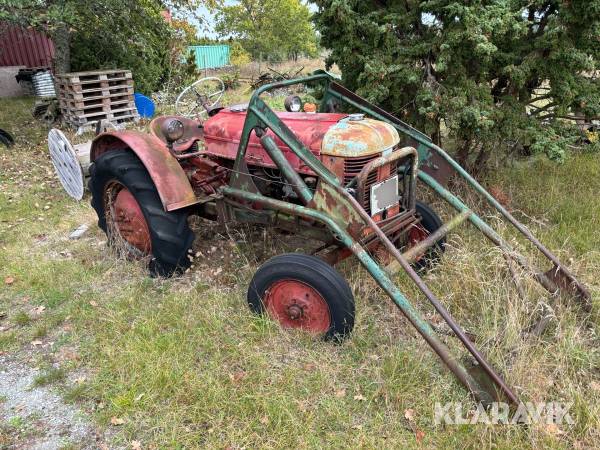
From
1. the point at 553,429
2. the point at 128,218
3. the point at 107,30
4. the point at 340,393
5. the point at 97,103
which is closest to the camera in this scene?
the point at 553,429

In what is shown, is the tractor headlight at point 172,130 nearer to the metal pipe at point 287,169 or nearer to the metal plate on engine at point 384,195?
the metal pipe at point 287,169

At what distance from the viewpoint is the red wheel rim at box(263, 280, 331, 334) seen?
2748mm

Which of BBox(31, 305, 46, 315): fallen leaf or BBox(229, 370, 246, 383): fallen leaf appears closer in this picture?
BBox(229, 370, 246, 383): fallen leaf

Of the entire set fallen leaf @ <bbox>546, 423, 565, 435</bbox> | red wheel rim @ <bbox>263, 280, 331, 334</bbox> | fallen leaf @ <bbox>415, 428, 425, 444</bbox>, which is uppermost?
red wheel rim @ <bbox>263, 280, 331, 334</bbox>

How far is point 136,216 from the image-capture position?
3.70m

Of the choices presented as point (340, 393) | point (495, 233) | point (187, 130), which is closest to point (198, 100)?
point (187, 130)

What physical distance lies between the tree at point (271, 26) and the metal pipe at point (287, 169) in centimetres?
1811

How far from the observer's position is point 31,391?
2670 millimetres

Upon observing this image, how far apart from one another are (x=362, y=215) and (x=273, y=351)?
965 mm

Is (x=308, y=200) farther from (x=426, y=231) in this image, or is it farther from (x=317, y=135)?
(x=426, y=231)

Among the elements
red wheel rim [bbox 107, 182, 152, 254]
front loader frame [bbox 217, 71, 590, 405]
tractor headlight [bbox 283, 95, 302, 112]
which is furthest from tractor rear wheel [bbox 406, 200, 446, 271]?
red wheel rim [bbox 107, 182, 152, 254]

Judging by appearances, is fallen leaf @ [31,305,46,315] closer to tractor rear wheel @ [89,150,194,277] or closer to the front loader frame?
tractor rear wheel @ [89,150,194,277]

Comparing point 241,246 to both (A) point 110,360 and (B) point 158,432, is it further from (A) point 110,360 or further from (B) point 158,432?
(B) point 158,432

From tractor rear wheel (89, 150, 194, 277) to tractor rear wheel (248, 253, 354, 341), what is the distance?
0.84 m
